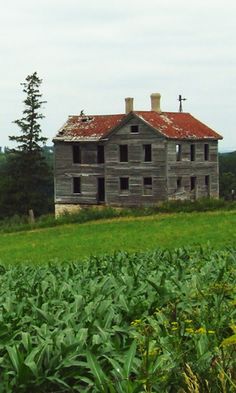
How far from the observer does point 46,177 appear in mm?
73938

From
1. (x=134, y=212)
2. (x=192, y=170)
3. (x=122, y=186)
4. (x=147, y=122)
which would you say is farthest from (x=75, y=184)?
(x=134, y=212)

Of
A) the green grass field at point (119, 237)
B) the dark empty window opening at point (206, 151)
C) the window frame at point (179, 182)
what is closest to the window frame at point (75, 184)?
the window frame at point (179, 182)

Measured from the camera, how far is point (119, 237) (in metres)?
31.3

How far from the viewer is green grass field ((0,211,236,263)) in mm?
26891

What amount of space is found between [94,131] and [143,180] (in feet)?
17.1

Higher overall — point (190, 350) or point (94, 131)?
point (94, 131)

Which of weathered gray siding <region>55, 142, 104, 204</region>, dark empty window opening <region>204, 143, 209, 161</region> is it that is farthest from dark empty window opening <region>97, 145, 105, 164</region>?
dark empty window opening <region>204, 143, 209, 161</region>

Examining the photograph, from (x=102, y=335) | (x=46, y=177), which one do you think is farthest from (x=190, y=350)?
(x=46, y=177)

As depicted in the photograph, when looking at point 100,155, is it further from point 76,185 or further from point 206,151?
point 206,151

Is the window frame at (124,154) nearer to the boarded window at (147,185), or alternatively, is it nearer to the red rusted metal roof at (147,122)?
the red rusted metal roof at (147,122)

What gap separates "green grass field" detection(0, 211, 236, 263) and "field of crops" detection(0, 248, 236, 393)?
Result: 47.2ft

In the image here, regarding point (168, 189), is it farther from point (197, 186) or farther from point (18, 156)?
point (18, 156)

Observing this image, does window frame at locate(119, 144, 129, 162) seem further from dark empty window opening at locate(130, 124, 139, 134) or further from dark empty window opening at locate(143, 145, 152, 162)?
dark empty window opening at locate(143, 145, 152, 162)

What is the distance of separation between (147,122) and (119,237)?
21291mm
